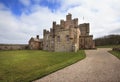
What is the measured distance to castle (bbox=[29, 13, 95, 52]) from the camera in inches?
1358

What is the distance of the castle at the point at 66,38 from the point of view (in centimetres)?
3450

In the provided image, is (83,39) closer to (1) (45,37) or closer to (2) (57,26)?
(2) (57,26)

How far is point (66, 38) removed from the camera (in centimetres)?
3500

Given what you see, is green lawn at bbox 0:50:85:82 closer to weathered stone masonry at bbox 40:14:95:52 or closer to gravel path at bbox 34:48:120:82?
gravel path at bbox 34:48:120:82

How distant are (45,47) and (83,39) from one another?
15419mm

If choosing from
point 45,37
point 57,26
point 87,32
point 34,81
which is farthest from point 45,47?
point 34,81

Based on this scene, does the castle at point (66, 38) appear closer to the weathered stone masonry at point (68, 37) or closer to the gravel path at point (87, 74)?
the weathered stone masonry at point (68, 37)

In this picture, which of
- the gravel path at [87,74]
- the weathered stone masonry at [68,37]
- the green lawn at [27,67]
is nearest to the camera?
the gravel path at [87,74]

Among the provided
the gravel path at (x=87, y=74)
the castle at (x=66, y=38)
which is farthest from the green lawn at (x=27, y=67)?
the castle at (x=66, y=38)

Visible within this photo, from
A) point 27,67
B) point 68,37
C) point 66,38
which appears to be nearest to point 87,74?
point 27,67

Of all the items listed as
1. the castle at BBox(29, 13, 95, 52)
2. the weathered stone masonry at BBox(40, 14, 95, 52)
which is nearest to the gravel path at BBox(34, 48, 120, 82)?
the castle at BBox(29, 13, 95, 52)

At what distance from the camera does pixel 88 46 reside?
4122 cm

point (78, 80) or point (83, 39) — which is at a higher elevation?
point (83, 39)

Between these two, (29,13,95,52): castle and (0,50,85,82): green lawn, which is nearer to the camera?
(0,50,85,82): green lawn
